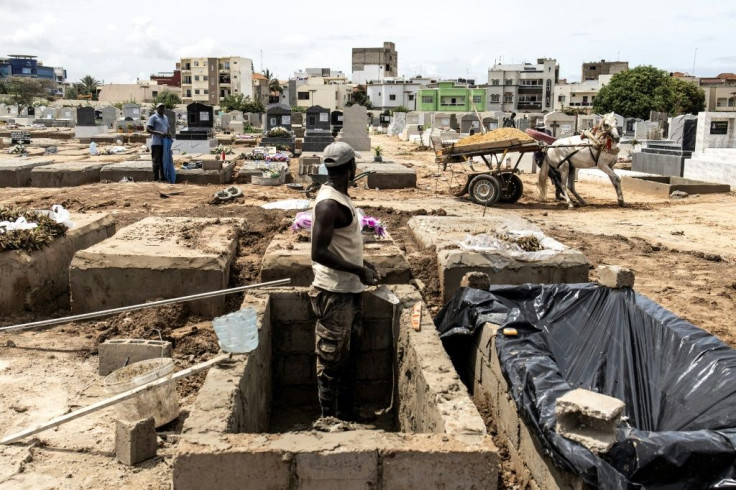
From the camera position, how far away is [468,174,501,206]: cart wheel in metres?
13.0

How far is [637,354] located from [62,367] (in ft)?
13.5

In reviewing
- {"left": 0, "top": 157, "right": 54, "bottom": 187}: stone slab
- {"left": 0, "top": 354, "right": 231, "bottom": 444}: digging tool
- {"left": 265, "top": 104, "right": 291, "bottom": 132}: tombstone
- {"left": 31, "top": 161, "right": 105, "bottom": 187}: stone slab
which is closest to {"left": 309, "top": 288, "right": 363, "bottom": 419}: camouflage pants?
{"left": 0, "top": 354, "right": 231, "bottom": 444}: digging tool

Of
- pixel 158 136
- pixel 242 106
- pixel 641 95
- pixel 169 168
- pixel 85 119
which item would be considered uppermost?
pixel 641 95

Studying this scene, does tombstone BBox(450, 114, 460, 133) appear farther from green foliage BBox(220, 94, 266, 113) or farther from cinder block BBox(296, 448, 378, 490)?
cinder block BBox(296, 448, 378, 490)

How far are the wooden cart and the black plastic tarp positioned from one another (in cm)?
760

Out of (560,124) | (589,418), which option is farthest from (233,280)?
(560,124)

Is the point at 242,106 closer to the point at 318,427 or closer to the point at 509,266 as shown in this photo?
the point at 509,266

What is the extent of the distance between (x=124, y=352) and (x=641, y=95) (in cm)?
5386

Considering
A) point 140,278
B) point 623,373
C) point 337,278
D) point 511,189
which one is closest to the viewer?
point 337,278

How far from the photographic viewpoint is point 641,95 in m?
52.0

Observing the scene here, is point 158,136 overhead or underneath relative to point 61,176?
overhead

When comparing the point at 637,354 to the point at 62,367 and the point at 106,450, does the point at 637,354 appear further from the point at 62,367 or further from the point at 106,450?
the point at 62,367

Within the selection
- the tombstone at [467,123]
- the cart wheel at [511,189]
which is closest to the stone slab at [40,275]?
the cart wheel at [511,189]

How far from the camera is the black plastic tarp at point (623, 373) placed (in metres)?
2.78
